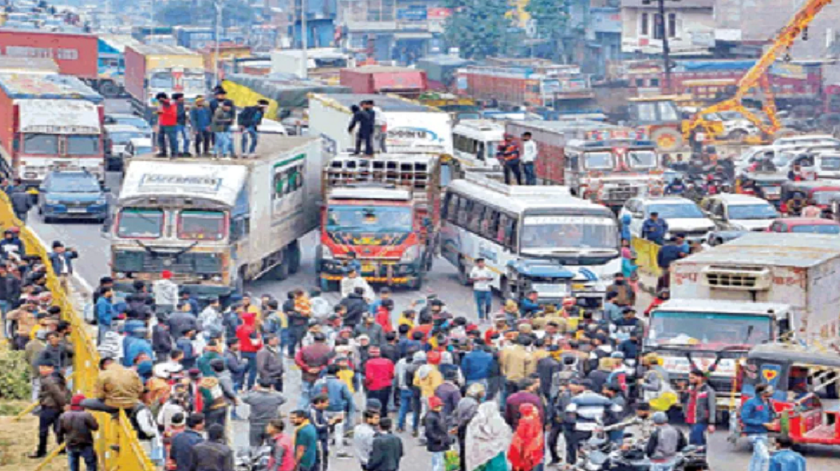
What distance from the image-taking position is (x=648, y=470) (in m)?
23.1

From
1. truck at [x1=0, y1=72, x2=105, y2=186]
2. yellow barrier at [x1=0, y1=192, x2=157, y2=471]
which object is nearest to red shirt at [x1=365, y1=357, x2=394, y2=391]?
yellow barrier at [x1=0, y1=192, x2=157, y2=471]

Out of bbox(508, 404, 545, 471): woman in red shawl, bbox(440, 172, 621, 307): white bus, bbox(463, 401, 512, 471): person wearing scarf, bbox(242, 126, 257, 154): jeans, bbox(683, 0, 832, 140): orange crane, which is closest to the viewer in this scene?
bbox(463, 401, 512, 471): person wearing scarf

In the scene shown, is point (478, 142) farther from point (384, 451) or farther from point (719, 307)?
point (384, 451)

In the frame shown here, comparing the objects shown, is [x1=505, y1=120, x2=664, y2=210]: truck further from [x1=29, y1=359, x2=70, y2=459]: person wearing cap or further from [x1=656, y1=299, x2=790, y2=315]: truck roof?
[x1=29, y1=359, x2=70, y2=459]: person wearing cap

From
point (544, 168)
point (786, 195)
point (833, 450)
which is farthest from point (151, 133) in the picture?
point (833, 450)

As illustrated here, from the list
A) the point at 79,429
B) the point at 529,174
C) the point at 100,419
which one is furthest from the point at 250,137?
the point at 79,429

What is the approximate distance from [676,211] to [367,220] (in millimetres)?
7823

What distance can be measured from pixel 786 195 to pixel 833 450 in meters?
23.5

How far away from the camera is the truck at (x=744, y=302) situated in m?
28.2

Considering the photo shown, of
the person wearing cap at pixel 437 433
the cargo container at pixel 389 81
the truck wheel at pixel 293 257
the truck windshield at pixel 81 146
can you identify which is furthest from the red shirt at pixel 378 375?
the cargo container at pixel 389 81

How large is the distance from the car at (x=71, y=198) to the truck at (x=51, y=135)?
1383mm

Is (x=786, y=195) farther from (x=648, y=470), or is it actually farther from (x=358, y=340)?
(x=648, y=470)

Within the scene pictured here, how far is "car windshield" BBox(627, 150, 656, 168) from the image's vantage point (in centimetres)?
4938

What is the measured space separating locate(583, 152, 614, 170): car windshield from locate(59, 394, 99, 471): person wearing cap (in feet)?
88.6
